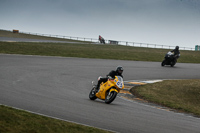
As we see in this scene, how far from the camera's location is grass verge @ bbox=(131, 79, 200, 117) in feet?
47.0

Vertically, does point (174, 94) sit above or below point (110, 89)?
below

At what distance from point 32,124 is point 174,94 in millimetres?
10582

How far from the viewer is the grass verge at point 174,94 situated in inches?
564

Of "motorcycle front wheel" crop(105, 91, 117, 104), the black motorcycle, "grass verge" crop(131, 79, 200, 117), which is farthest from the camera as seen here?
the black motorcycle

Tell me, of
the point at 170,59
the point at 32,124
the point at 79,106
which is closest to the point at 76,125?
the point at 32,124

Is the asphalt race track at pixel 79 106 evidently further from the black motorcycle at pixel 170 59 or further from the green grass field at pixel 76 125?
the black motorcycle at pixel 170 59

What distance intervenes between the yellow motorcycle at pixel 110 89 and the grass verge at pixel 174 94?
8.70 feet

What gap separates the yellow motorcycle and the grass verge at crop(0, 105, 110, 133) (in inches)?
166

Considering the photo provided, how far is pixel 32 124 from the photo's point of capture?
7.77 m

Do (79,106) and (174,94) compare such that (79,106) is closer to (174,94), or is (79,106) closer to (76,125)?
(76,125)

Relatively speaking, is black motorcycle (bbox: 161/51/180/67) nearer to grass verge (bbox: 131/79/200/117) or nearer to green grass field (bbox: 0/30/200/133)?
green grass field (bbox: 0/30/200/133)

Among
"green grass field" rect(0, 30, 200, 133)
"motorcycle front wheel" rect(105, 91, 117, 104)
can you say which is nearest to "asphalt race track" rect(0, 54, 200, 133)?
"motorcycle front wheel" rect(105, 91, 117, 104)

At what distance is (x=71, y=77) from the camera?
2030 centimetres

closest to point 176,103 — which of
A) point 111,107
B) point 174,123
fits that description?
point 111,107
